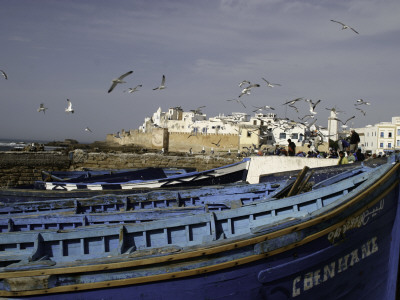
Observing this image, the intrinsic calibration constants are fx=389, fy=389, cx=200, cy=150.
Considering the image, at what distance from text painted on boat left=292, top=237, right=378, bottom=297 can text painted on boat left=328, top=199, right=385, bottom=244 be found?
0.37 metres

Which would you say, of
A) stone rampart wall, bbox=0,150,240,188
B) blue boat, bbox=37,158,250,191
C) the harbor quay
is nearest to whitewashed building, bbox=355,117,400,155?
stone rampart wall, bbox=0,150,240,188

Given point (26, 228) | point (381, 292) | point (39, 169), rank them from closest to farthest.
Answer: point (381, 292) < point (26, 228) < point (39, 169)

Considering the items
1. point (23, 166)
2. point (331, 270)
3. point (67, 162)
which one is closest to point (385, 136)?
point (67, 162)

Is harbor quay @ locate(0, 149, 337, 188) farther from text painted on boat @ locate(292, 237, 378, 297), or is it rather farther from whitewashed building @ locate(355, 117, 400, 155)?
whitewashed building @ locate(355, 117, 400, 155)

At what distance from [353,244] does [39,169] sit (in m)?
16.7

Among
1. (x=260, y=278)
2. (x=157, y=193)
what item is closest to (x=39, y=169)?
(x=157, y=193)

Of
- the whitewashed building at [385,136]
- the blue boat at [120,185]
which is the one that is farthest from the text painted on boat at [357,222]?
the whitewashed building at [385,136]

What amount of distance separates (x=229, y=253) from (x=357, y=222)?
1.92 metres

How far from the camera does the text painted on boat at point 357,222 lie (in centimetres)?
506

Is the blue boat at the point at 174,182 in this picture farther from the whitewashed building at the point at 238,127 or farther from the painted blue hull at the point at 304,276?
the whitewashed building at the point at 238,127

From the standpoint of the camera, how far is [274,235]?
4.65 meters

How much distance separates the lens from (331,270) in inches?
205

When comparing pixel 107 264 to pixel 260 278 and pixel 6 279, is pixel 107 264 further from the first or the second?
pixel 260 278

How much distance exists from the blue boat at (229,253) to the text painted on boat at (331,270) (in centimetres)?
2
